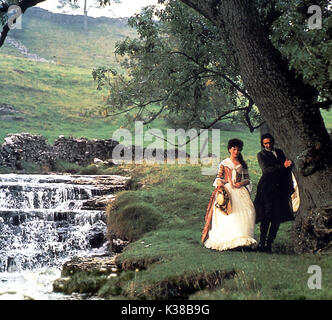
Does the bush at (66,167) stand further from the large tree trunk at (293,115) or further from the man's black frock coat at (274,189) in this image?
the large tree trunk at (293,115)

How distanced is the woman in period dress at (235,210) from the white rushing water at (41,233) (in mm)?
4526

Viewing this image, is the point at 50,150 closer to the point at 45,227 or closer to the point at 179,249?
the point at 45,227

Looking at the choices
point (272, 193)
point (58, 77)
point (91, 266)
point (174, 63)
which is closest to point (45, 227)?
point (91, 266)

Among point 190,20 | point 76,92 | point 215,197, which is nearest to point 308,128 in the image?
point 215,197

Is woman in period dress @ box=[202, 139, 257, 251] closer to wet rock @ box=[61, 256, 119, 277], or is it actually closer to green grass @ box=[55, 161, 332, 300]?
green grass @ box=[55, 161, 332, 300]

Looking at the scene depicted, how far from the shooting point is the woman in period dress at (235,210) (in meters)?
11.9

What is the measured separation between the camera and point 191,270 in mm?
10648

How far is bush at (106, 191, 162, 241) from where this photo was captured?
15930 mm

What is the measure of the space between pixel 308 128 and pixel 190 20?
673 centimetres

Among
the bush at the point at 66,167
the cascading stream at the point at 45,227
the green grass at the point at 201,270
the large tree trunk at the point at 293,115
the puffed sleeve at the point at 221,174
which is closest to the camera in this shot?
the green grass at the point at 201,270

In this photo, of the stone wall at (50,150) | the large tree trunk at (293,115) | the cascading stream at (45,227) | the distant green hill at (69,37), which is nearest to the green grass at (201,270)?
the large tree trunk at (293,115)

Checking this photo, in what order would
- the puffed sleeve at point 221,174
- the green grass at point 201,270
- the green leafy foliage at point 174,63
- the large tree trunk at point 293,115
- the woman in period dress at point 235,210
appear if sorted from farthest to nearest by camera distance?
the green leafy foliage at point 174,63 → the puffed sleeve at point 221,174 → the woman in period dress at point 235,210 → the large tree trunk at point 293,115 → the green grass at point 201,270

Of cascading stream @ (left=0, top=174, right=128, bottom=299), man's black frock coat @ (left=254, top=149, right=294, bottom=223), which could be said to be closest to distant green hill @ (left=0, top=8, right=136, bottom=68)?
cascading stream @ (left=0, top=174, right=128, bottom=299)

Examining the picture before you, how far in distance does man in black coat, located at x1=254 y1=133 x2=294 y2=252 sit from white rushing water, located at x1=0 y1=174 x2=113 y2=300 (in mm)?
5484
